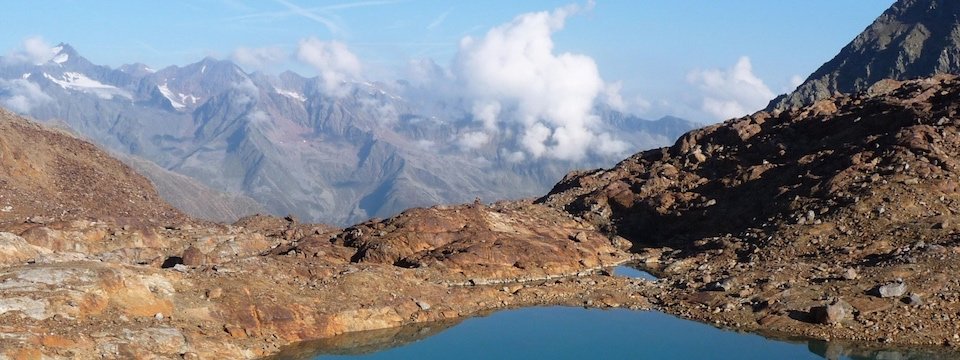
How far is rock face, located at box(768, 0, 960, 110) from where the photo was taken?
16712 cm

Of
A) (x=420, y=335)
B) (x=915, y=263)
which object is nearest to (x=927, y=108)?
(x=915, y=263)

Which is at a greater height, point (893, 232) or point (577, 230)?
point (893, 232)

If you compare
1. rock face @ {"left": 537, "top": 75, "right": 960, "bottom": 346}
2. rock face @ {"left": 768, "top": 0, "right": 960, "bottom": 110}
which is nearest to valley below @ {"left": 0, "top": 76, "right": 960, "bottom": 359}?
rock face @ {"left": 537, "top": 75, "right": 960, "bottom": 346}

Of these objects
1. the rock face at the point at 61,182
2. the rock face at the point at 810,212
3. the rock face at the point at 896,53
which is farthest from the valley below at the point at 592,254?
the rock face at the point at 896,53

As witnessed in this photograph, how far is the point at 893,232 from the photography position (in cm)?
4878

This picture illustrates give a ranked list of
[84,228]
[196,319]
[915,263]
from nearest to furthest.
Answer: [196,319] < [915,263] < [84,228]

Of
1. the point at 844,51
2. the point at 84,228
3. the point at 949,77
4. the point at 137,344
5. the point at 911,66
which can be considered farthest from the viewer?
the point at 844,51

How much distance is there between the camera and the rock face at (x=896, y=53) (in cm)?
16712

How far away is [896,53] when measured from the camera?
174500mm

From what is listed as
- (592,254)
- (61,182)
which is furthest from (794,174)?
(61,182)

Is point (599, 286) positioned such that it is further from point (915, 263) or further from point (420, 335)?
point (915, 263)

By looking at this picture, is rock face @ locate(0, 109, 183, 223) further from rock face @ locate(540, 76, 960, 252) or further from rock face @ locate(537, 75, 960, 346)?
rock face @ locate(540, 76, 960, 252)

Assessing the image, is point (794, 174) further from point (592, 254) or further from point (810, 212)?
point (592, 254)

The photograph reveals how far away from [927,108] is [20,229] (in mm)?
64278
